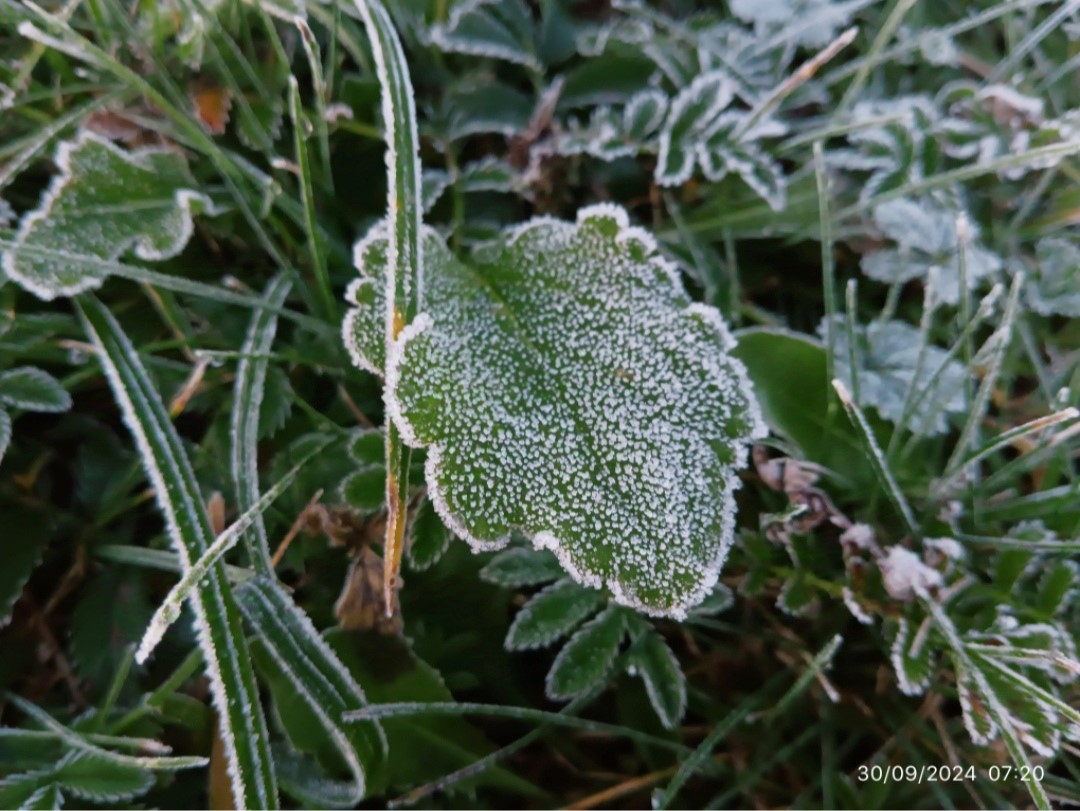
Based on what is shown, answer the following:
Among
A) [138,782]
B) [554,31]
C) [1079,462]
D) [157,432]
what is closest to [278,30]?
[554,31]

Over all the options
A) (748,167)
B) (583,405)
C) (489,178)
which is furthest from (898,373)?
(489,178)

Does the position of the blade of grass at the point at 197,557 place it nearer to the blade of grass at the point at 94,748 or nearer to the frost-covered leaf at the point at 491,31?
the blade of grass at the point at 94,748

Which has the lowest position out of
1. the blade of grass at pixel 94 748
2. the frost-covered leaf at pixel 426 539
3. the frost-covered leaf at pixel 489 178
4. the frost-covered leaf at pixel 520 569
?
the blade of grass at pixel 94 748

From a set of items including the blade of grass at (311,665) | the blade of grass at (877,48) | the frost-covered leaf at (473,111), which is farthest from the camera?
the frost-covered leaf at (473,111)

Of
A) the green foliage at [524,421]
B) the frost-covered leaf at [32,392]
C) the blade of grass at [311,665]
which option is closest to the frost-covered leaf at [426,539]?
the green foliage at [524,421]

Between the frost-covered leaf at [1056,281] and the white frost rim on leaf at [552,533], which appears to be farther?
the frost-covered leaf at [1056,281]

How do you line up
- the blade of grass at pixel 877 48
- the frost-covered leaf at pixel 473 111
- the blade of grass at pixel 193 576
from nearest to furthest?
1. the blade of grass at pixel 193 576
2. the blade of grass at pixel 877 48
3. the frost-covered leaf at pixel 473 111

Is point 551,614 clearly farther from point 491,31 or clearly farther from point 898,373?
point 491,31
